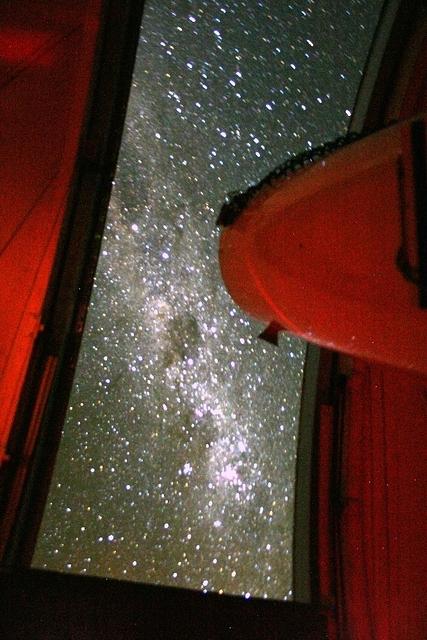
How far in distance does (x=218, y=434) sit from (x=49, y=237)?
856 mm

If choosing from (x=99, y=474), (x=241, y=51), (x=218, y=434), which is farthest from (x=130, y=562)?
(x=241, y=51)

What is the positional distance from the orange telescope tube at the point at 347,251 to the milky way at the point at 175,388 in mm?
866

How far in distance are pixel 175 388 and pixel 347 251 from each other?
0.99 m

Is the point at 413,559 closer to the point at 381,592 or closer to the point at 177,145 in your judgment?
the point at 381,592

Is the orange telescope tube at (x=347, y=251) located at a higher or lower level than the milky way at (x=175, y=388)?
higher

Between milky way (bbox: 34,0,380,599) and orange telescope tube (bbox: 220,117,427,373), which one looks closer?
orange telescope tube (bbox: 220,117,427,373)

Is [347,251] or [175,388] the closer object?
[347,251]

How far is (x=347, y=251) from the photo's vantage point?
1146 mm

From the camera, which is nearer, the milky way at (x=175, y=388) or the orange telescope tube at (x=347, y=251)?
the orange telescope tube at (x=347, y=251)

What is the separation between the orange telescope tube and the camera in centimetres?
104

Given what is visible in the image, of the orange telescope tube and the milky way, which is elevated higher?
the orange telescope tube

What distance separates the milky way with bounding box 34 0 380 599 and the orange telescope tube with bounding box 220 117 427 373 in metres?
0.87

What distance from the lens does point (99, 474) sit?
198 centimetres

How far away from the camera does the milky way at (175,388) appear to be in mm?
1940
